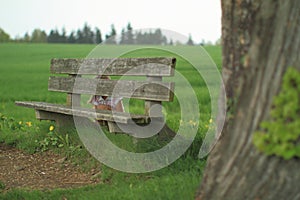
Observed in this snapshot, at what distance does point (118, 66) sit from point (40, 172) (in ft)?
4.65

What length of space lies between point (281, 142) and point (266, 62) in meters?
0.43

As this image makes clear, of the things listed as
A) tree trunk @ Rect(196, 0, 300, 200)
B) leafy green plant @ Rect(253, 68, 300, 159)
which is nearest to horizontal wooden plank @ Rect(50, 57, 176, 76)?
tree trunk @ Rect(196, 0, 300, 200)

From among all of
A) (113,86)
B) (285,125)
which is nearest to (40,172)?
(113,86)

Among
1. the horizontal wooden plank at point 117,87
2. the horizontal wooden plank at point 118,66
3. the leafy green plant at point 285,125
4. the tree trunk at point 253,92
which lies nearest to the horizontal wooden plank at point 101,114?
the horizontal wooden plank at point 117,87

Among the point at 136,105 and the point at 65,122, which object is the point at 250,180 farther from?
the point at 136,105

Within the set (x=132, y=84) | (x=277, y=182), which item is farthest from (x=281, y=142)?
(x=132, y=84)

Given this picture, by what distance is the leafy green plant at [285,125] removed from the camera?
2.34 metres

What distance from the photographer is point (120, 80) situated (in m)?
5.06

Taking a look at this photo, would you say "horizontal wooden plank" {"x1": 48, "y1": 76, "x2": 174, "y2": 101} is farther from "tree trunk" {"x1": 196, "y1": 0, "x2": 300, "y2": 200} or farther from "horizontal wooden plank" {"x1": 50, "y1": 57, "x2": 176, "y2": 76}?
"tree trunk" {"x1": 196, "y1": 0, "x2": 300, "y2": 200}

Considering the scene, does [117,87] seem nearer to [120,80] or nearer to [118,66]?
[120,80]

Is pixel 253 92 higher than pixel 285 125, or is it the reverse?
pixel 253 92

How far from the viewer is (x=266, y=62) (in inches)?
97.8

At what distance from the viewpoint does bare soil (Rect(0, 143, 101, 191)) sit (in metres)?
4.61

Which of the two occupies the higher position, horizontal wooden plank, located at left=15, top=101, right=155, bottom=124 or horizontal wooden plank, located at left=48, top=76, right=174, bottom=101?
horizontal wooden plank, located at left=48, top=76, right=174, bottom=101
